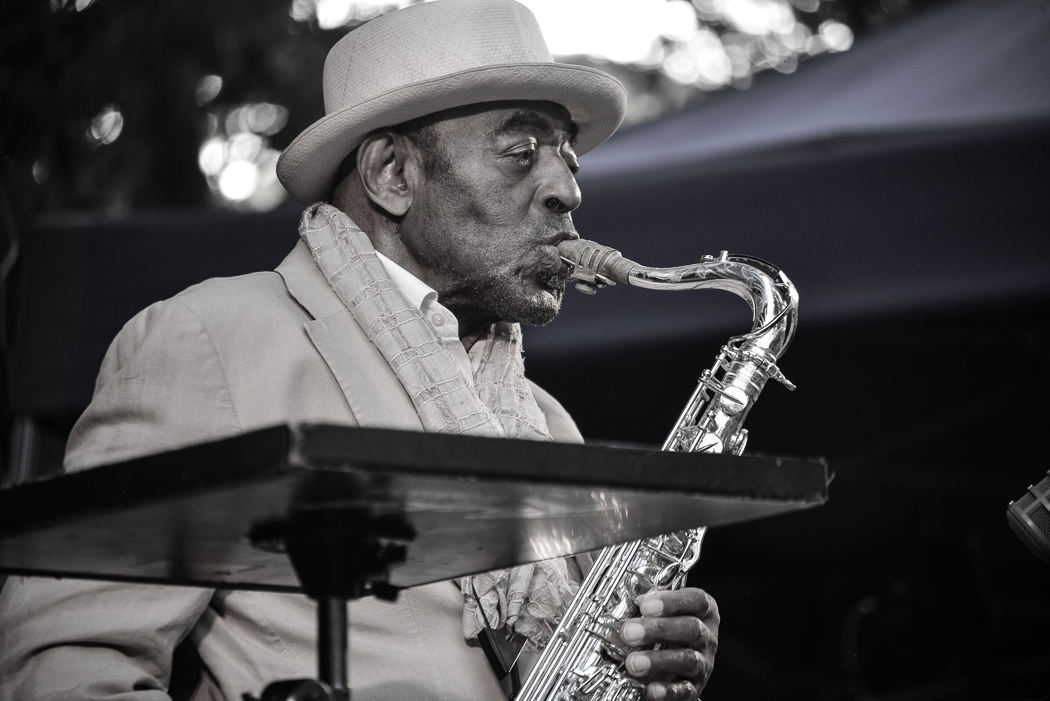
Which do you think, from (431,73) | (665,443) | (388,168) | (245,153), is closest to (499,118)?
(431,73)

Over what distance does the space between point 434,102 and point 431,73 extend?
0.07 metres

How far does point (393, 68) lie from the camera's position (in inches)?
107

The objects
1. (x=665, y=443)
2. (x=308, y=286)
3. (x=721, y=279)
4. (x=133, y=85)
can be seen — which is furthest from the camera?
(x=133, y=85)

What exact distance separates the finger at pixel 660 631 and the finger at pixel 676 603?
15 mm

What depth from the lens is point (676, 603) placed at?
85.2 inches

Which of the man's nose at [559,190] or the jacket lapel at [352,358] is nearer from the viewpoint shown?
the jacket lapel at [352,358]

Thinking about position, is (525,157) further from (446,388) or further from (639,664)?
(639,664)

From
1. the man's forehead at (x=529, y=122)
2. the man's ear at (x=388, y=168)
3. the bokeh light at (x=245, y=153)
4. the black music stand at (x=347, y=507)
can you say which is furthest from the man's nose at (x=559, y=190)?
the bokeh light at (x=245, y=153)

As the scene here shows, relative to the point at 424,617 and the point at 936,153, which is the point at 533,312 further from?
the point at 936,153

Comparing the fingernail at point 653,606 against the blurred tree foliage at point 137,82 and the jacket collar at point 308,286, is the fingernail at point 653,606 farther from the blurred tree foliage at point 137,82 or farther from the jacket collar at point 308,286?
the blurred tree foliage at point 137,82

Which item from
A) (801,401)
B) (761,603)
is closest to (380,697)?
(801,401)

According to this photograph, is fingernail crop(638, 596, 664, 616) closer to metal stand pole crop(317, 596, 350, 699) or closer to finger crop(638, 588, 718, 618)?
finger crop(638, 588, 718, 618)

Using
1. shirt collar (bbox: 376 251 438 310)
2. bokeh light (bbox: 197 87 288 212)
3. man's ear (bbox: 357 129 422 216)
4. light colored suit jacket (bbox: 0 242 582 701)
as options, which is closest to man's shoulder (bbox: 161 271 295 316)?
light colored suit jacket (bbox: 0 242 582 701)

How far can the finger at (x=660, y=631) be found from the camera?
2129mm
